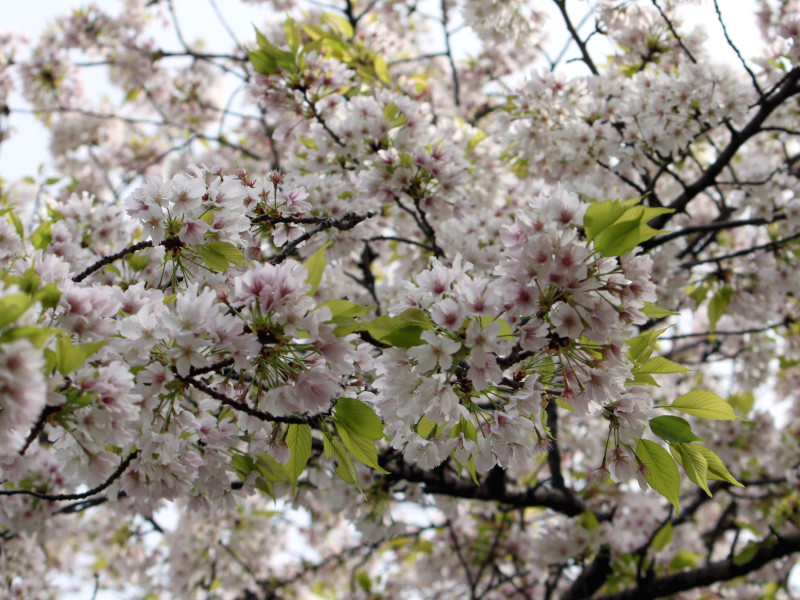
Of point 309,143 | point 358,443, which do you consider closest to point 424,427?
point 358,443

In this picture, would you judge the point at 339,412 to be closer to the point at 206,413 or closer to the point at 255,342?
the point at 255,342

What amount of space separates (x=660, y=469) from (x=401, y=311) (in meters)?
0.83

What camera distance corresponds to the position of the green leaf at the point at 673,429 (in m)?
1.54

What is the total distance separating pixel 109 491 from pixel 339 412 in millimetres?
930

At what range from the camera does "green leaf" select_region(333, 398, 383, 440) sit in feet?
4.93

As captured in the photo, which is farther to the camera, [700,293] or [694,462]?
[700,293]

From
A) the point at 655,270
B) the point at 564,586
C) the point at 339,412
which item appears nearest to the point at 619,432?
the point at 339,412

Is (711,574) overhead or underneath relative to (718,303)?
underneath

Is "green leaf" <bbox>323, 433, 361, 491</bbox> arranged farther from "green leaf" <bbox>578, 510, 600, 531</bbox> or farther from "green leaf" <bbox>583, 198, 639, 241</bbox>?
"green leaf" <bbox>578, 510, 600, 531</bbox>

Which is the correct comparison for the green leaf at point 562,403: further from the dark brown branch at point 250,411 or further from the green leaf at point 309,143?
the green leaf at point 309,143

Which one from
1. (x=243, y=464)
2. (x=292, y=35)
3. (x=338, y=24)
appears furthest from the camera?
(x=338, y=24)

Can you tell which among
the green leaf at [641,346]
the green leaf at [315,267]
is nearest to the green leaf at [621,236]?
the green leaf at [641,346]

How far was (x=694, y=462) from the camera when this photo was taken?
1582 mm

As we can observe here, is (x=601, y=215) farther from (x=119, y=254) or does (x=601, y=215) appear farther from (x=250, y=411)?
(x=119, y=254)
